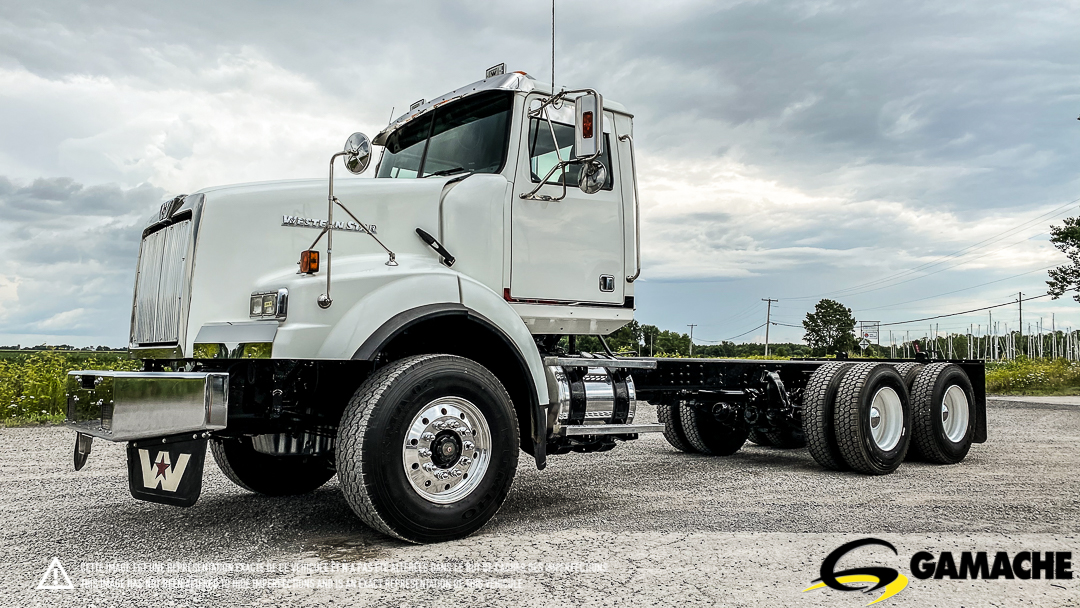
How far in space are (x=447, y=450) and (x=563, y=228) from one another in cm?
207

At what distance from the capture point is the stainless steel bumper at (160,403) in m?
4.08

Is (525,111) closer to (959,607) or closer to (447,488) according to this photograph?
(447,488)

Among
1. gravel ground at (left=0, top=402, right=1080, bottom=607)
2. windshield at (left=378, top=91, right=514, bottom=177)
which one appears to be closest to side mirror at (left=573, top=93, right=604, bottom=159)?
windshield at (left=378, top=91, right=514, bottom=177)

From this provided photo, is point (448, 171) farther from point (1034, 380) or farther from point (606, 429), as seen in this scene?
point (1034, 380)

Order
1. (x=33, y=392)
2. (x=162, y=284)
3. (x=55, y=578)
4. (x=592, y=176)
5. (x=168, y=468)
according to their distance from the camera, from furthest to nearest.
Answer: (x=33, y=392)
(x=592, y=176)
(x=162, y=284)
(x=168, y=468)
(x=55, y=578)

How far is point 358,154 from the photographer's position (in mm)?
4516

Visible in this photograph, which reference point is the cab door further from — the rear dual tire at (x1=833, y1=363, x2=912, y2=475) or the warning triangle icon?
the warning triangle icon

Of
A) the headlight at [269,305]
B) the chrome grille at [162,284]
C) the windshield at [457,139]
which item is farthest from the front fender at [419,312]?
the windshield at [457,139]

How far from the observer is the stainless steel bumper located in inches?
161

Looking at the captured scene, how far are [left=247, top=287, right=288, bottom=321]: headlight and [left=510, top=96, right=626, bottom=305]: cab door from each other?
1729 mm

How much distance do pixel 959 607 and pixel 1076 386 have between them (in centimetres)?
2839

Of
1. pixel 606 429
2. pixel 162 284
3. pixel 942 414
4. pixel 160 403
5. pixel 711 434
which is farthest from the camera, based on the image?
pixel 711 434

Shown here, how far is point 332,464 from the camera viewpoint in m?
5.66

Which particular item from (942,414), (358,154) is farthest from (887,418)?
(358,154)
